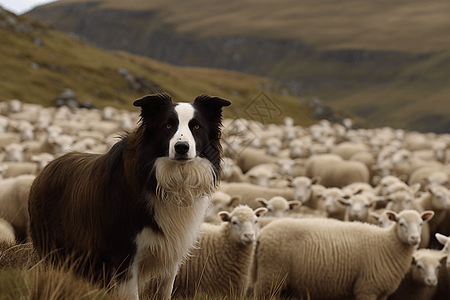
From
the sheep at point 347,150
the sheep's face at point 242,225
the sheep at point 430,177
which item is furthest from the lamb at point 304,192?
the sheep at point 347,150

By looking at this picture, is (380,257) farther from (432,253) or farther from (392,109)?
(392,109)

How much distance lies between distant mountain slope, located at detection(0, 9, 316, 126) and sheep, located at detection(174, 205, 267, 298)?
91.3ft

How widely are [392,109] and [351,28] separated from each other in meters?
56.4

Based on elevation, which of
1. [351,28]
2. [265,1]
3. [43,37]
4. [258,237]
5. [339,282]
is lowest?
[339,282]

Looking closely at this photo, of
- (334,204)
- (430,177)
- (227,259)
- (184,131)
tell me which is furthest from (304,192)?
(184,131)

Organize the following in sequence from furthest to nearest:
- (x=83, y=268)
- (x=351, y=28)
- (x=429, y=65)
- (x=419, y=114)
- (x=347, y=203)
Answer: (x=351, y=28) → (x=429, y=65) → (x=419, y=114) → (x=347, y=203) → (x=83, y=268)

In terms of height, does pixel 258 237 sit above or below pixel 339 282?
above

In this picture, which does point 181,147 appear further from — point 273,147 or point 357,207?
point 273,147

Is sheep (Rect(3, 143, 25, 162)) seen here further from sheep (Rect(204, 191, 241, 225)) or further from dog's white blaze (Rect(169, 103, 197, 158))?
dog's white blaze (Rect(169, 103, 197, 158))

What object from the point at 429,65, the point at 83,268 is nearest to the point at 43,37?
the point at 83,268

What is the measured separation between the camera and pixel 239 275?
5852mm

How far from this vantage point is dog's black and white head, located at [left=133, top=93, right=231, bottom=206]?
3053 millimetres

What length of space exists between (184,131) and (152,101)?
33cm

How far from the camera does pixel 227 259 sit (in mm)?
5898
